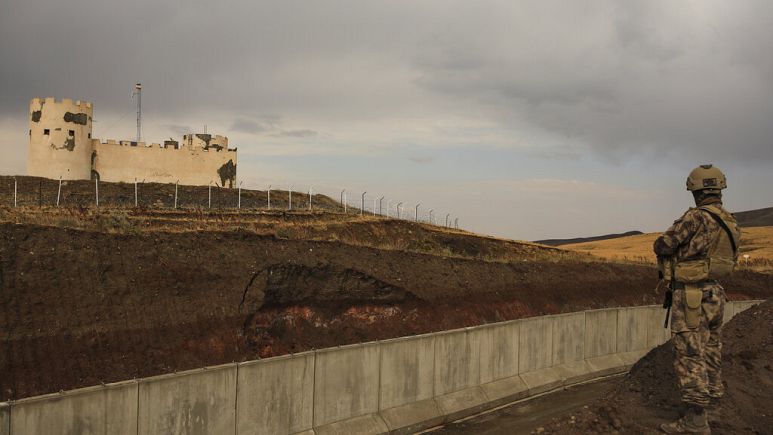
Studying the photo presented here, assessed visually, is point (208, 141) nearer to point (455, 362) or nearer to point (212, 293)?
point (212, 293)

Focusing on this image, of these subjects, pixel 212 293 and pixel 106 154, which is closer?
pixel 212 293

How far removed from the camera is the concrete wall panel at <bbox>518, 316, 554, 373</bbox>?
59.3 ft

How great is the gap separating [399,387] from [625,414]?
18.5 feet

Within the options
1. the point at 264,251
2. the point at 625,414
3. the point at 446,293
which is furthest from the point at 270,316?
the point at 625,414

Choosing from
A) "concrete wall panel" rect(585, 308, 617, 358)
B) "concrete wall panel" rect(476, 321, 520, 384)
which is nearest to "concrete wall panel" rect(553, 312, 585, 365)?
"concrete wall panel" rect(585, 308, 617, 358)

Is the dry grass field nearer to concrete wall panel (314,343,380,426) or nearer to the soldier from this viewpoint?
concrete wall panel (314,343,380,426)

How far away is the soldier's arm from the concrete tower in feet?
174

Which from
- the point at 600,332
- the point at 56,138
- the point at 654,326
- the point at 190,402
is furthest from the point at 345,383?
the point at 56,138

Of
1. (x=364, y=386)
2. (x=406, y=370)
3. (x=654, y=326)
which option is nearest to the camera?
(x=364, y=386)

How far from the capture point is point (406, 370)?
48.4 ft

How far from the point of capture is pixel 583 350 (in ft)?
66.0

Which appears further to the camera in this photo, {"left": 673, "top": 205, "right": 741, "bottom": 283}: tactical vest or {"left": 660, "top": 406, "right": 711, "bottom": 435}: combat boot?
{"left": 673, "top": 205, "right": 741, "bottom": 283}: tactical vest

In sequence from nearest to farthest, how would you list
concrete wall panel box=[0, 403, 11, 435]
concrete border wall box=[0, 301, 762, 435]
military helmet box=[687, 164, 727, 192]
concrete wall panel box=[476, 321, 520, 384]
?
concrete wall panel box=[0, 403, 11, 435], military helmet box=[687, 164, 727, 192], concrete border wall box=[0, 301, 762, 435], concrete wall panel box=[476, 321, 520, 384]

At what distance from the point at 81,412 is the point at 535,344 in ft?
40.0
